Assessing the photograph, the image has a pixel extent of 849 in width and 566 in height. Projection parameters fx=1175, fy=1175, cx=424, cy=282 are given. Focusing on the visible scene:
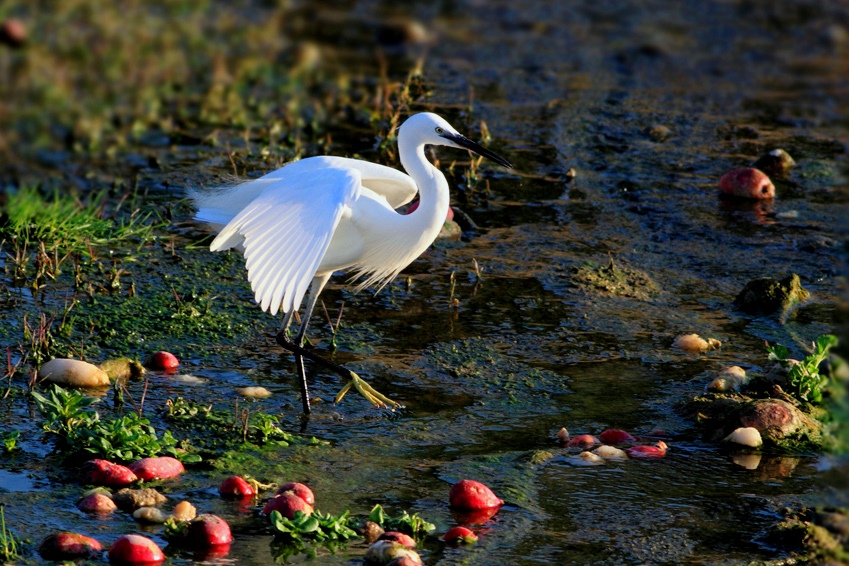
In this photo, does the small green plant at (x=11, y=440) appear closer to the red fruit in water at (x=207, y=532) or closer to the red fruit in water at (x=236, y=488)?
the red fruit in water at (x=236, y=488)

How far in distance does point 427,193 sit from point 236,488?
5.21 feet

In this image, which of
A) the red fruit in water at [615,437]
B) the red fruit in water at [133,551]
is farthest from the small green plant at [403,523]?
the red fruit in water at [615,437]

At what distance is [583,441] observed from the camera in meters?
4.34

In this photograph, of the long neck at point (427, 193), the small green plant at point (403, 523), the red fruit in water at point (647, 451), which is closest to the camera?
the small green plant at point (403, 523)

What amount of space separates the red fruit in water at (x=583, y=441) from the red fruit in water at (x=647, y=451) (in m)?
0.14

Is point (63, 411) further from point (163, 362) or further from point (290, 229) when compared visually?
point (290, 229)

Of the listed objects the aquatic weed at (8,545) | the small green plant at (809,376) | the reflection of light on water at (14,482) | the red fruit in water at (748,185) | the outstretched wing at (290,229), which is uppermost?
the red fruit in water at (748,185)

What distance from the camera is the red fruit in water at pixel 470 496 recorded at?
148 inches

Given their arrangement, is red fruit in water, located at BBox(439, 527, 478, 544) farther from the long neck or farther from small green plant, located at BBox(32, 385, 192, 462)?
the long neck

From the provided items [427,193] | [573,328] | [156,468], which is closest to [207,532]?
[156,468]

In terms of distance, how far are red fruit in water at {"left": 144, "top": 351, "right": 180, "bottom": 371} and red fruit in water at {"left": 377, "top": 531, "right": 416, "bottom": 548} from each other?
5.58 ft

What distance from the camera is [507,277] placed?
609cm

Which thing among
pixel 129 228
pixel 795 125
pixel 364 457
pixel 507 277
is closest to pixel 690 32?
pixel 795 125

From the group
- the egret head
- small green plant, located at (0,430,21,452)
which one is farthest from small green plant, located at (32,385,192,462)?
the egret head
